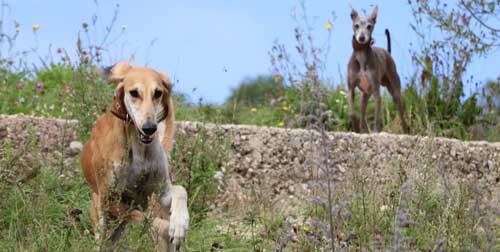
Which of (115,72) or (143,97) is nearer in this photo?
(143,97)

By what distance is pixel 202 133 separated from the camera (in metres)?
7.57

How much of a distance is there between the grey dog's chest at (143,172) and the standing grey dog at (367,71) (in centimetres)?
549

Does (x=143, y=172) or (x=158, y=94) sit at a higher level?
(x=158, y=94)

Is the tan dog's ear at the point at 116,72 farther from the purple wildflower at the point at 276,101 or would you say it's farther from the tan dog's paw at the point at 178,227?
the purple wildflower at the point at 276,101

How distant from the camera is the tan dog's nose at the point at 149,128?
4.52 m

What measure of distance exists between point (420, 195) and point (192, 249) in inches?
60.3

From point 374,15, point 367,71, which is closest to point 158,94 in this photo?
point 367,71

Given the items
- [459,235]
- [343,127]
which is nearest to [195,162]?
[459,235]

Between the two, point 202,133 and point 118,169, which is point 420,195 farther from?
point 202,133

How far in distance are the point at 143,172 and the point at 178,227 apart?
0.57 metres

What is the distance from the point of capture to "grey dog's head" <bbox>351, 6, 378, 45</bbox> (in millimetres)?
10695

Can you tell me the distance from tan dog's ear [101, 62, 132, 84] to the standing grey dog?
5.40 meters

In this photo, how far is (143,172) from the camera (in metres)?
4.94

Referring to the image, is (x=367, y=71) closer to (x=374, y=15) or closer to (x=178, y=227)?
(x=374, y=15)
